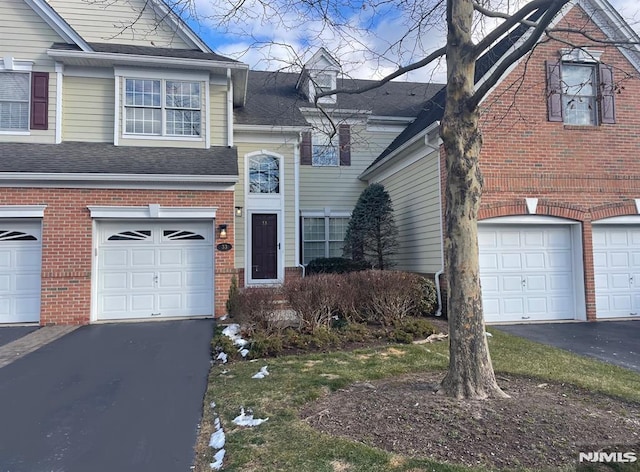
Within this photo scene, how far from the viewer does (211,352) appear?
23.6ft

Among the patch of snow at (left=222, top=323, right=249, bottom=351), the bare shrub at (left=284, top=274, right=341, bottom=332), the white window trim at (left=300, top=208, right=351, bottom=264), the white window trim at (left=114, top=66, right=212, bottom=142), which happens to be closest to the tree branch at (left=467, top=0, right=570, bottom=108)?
the bare shrub at (left=284, top=274, right=341, bottom=332)

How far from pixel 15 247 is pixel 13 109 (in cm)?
353

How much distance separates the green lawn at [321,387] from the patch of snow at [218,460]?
46 millimetres

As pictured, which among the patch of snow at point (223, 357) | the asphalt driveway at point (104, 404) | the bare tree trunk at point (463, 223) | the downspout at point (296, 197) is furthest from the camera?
the downspout at point (296, 197)

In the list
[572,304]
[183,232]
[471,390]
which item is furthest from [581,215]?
[183,232]

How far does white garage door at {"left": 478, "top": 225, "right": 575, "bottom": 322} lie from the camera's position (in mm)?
10008

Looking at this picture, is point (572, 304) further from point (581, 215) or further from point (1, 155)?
point (1, 155)

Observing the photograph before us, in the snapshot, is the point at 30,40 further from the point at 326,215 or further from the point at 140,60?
the point at 326,215

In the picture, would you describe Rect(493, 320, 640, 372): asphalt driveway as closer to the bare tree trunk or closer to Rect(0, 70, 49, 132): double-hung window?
the bare tree trunk

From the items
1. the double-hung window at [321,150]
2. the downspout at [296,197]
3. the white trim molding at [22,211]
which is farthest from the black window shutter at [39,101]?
the double-hung window at [321,150]

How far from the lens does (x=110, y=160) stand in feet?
32.9

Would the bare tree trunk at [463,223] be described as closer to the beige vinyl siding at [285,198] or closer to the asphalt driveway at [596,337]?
the asphalt driveway at [596,337]

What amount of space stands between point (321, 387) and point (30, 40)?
11.2m

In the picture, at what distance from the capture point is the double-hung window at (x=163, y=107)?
10883mm
